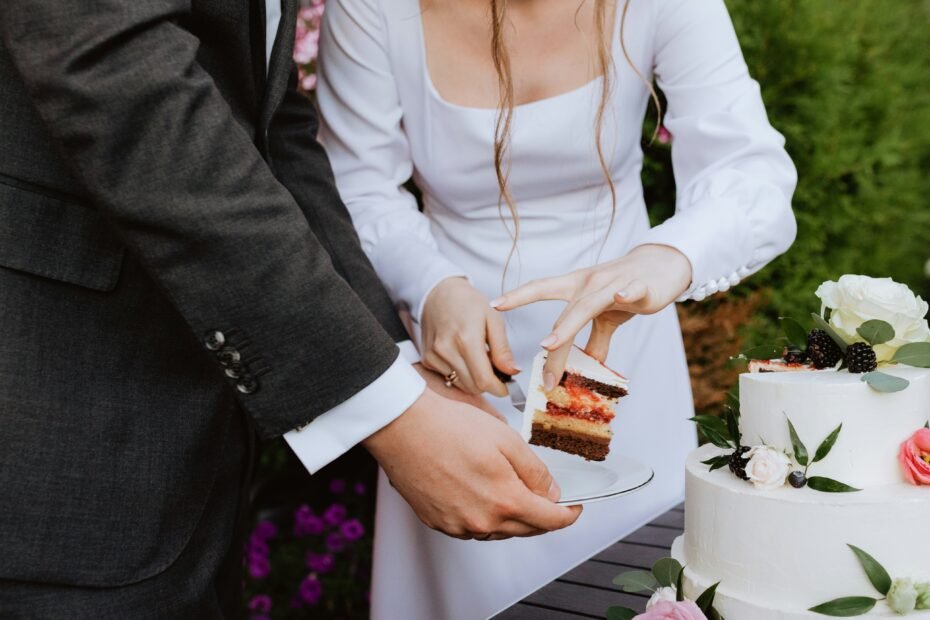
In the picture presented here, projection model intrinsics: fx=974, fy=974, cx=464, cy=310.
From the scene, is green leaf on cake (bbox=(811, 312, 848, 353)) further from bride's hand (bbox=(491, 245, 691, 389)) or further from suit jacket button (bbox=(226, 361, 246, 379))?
suit jacket button (bbox=(226, 361, 246, 379))

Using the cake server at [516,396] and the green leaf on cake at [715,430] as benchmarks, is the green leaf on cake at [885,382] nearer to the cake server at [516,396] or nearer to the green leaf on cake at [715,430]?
the green leaf on cake at [715,430]

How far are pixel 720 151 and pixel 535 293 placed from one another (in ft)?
1.99

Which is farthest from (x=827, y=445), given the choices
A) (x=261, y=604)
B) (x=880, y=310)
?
(x=261, y=604)

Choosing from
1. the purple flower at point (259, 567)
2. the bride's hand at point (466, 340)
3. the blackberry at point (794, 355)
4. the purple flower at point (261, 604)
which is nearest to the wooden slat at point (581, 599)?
the bride's hand at point (466, 340)

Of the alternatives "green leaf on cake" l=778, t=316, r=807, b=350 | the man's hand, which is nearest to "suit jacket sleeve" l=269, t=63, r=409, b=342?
the man's hand

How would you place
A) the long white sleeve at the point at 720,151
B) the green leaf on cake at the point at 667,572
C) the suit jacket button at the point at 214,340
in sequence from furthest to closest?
the long white sleeve at the point at 720,151 → the green leaf on cake at the point at 667,572 → the suit jacket button at the point at 214,340

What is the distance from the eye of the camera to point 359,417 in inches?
55.1

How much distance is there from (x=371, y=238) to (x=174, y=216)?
87 cm

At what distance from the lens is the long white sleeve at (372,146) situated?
2.01m

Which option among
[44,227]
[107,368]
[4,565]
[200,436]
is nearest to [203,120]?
[44,227]

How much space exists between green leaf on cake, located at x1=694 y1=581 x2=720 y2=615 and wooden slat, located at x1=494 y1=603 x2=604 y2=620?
31cm

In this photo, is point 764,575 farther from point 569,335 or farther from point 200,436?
point 200,436

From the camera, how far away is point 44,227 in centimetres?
136

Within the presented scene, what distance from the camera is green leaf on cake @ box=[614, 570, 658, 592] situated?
1517 mm
